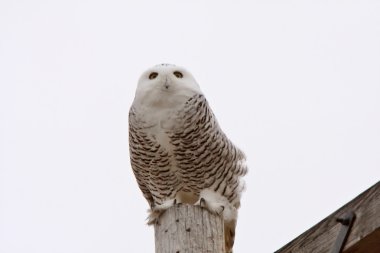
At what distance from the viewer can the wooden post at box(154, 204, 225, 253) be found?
2.35 metres

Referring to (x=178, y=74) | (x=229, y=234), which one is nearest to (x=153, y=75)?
(x=178, y=74)

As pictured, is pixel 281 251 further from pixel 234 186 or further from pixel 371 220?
pixel 234 186

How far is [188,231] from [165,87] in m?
1.30

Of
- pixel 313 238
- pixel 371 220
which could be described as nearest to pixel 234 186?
pixel 313 238

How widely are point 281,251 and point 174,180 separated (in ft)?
4.90

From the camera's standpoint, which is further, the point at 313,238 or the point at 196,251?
the point at 196,251

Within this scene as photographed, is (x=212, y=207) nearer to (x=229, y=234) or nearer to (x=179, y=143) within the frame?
(x=179, y=143)

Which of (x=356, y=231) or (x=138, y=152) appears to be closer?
(x=356, y=231)

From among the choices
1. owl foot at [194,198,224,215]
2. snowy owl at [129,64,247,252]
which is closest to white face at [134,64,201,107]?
snowy owl at [129,64,247,252]

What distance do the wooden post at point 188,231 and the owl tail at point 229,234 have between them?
1.25 metres

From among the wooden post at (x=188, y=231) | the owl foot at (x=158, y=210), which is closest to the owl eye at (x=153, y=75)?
the owl foot at (x=158, y=210)

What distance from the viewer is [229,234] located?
12.7 feet

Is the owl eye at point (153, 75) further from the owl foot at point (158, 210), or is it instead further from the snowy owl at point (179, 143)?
the owl foot at point (158, 210)

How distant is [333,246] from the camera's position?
2025 millimetres
